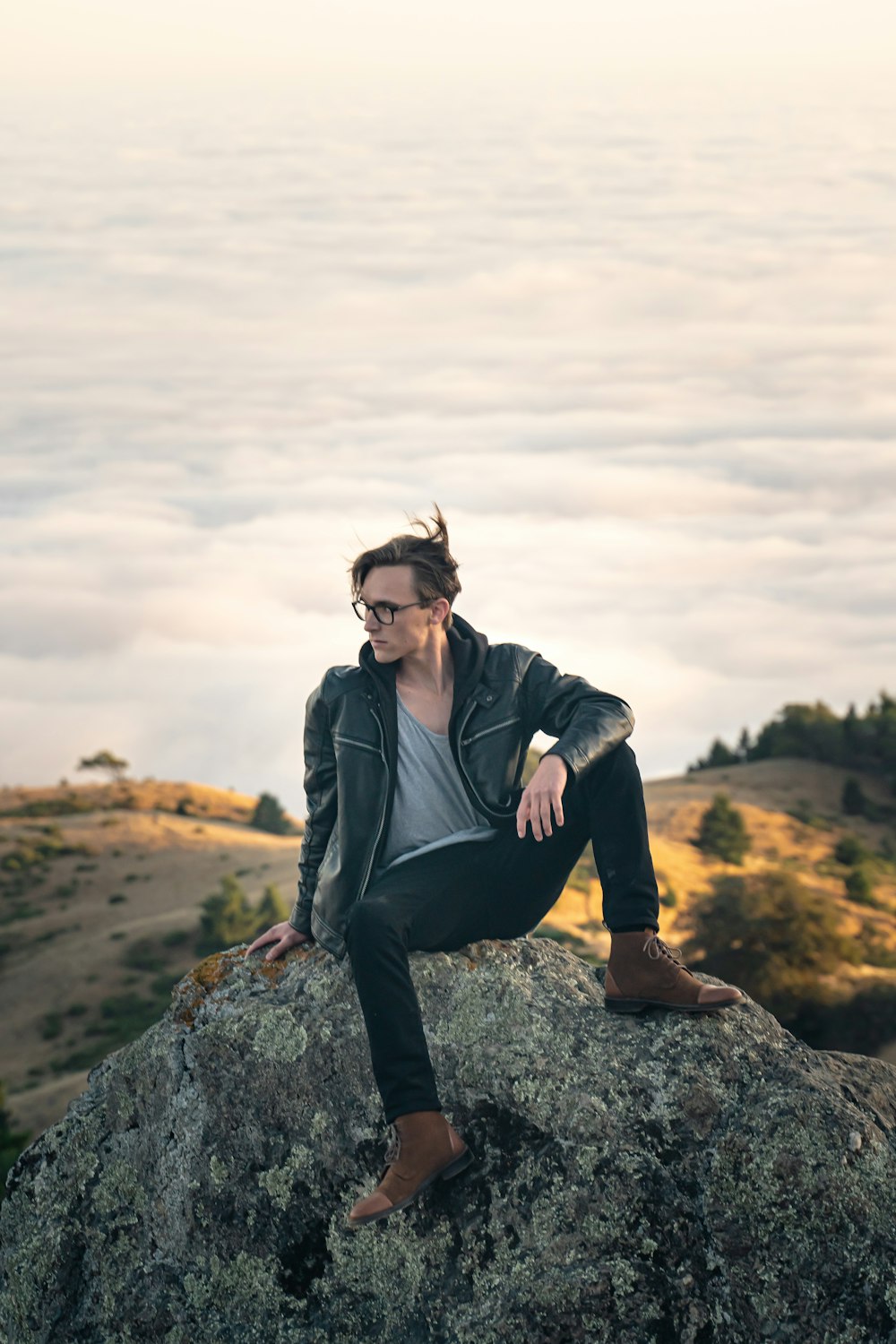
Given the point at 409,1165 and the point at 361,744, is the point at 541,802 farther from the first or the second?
the point at 409,1165

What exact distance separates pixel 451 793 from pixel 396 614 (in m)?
1.03

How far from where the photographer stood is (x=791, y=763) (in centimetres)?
8369

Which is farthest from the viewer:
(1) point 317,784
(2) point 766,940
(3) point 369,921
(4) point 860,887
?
(4) point 860,887

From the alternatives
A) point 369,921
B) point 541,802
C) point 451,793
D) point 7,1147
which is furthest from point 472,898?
point 7,1147

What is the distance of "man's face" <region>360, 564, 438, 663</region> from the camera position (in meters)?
6.91

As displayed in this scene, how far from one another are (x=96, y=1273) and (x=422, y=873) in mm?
2749

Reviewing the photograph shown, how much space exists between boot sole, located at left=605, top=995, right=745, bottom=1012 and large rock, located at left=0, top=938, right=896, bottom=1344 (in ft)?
0.26

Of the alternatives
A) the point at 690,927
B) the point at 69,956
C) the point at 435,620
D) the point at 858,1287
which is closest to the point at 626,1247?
the point at 858,1287

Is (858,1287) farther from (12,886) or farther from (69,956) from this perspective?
(12,886)

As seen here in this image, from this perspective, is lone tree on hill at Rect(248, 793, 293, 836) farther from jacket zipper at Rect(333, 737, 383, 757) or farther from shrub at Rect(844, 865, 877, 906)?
jacket zipper at Rect(333, 737, 383, 757)

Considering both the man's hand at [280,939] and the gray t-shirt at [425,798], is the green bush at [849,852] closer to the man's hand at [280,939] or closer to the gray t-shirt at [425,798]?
the man's hand at [280,939]

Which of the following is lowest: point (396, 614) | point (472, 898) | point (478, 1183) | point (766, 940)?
point (478, 1183)

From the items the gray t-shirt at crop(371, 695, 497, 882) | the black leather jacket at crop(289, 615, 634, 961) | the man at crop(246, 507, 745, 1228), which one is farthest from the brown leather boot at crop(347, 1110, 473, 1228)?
the gray t-shirt at crop(371, 695, 497, 882)

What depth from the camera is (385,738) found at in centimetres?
693
